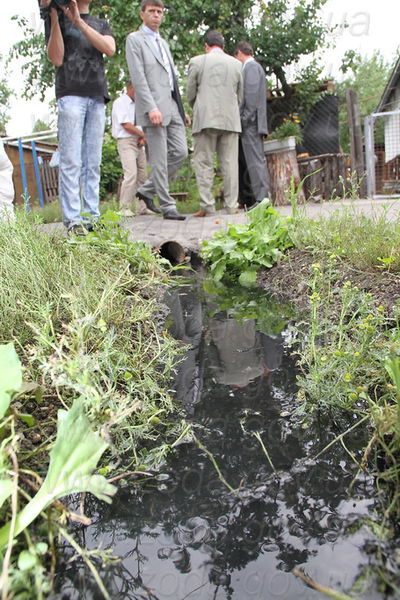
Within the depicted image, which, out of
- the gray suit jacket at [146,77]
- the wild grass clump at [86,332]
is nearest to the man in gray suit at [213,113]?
the gray suit jacket at [146,77]

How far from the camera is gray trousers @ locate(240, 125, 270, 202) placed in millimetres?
6949

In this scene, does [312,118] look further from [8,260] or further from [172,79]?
[8,260]

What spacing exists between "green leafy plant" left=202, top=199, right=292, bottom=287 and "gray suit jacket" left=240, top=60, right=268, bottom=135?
3.26m

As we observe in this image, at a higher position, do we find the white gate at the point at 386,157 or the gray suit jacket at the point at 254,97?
the gray suit jacket at the point at 254,97

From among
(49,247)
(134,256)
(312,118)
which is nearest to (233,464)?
(49,247)

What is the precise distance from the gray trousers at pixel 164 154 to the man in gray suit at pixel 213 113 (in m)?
0.44

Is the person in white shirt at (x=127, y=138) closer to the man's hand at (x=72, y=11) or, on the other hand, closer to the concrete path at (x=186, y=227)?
the concrete path at (x=186, y=227)

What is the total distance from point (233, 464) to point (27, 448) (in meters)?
0.55

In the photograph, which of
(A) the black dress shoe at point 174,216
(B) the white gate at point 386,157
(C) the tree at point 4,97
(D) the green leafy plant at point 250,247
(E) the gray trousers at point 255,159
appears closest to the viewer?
(D) the green leafy plant at point 250,247

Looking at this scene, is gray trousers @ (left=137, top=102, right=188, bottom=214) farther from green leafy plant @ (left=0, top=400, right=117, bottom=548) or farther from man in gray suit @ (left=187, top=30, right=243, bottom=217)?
green leafy plant @ (left=0, top=400, right=117, bottom=548)

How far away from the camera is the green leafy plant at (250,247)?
3.78 meters

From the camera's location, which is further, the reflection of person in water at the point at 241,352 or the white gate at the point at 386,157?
the white gate at the point at 386,157

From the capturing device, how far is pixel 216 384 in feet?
6.38

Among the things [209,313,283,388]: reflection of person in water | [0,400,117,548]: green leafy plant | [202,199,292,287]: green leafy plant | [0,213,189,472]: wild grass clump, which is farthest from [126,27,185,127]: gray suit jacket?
[0,400,117,548]: green leafy plant
